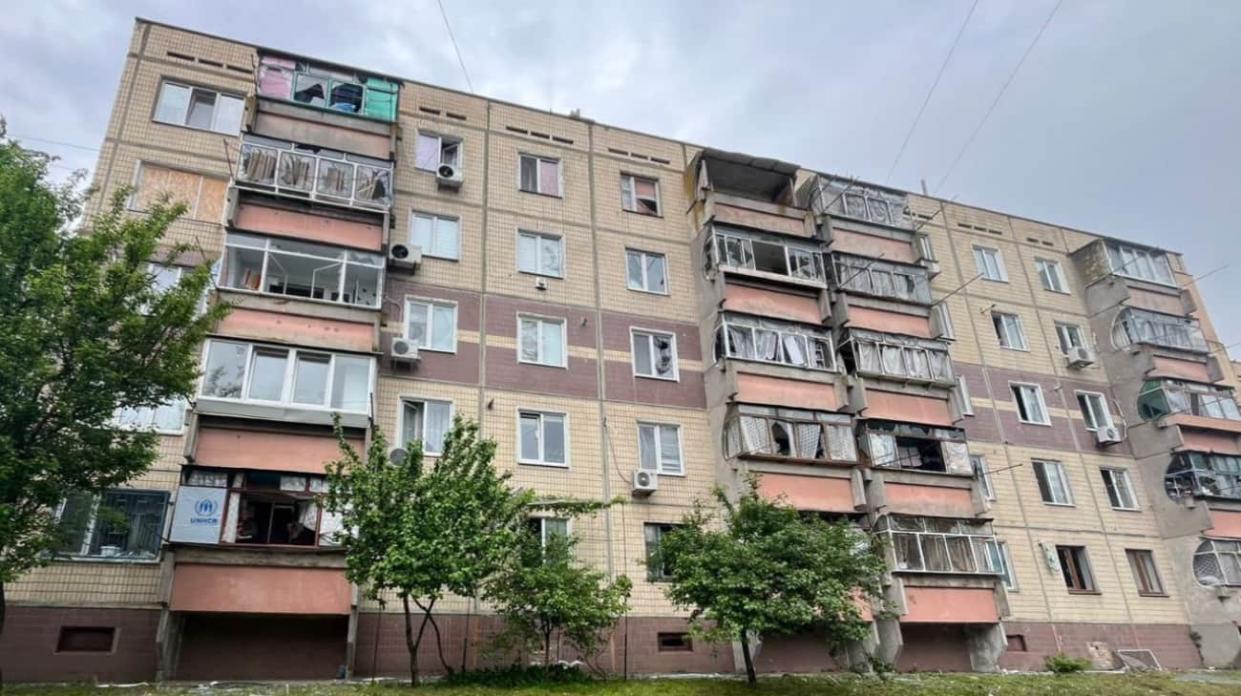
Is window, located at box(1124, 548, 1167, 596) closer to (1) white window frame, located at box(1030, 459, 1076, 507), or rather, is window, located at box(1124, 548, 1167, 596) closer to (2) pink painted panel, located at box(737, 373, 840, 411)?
(1) white window frame, located at box(1030, 459, 1076, 507)

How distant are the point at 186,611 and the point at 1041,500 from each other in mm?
24322

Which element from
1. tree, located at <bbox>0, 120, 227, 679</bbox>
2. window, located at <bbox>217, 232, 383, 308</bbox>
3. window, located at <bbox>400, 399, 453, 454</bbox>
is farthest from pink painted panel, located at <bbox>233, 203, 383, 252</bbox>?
tree, located at <bbox>0, 120, 227, 679</bbox>

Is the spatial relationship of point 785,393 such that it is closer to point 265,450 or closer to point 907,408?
point 907,408

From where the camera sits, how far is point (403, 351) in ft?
63.9

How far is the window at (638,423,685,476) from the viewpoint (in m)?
21.2

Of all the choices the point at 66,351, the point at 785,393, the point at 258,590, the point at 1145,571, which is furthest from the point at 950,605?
the point at 66,351

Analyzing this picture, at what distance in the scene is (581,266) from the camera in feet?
76.7

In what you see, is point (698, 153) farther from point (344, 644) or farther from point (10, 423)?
point (10, 423)

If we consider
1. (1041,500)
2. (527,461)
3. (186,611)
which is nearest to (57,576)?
(186,611)

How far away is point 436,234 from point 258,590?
10549mm

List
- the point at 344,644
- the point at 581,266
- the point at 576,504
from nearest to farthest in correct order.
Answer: the point at 344,644, the point at 576,504, the point at 581,266

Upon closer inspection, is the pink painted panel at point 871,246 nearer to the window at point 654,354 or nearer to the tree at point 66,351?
the window at point 654,354

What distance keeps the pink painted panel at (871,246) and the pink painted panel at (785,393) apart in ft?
17.5

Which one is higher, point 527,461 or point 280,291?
point 280,291
